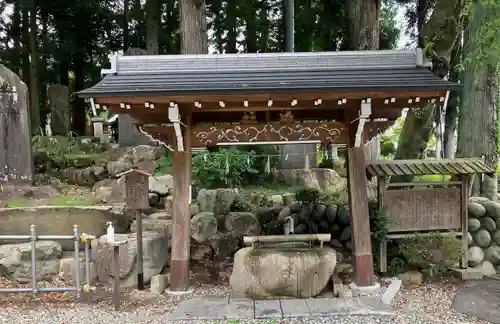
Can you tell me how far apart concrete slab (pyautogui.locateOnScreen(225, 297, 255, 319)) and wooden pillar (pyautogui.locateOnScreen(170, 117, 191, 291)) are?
94 cm

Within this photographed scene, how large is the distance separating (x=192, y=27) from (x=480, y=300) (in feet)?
27.3

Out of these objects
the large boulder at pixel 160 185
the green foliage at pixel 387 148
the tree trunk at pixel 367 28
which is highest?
the tree trunk at pixel 367 28

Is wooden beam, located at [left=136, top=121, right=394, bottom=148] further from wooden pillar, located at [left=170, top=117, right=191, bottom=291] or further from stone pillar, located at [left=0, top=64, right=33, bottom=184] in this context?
stone pillar, located at [left=0, top=64, right=33, bottom=184]

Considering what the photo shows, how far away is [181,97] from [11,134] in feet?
21.1

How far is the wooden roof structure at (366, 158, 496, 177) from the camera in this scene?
22.0 ft

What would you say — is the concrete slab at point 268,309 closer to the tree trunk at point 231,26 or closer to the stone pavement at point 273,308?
the stone pavement at point 273,308

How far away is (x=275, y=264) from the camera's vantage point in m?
5.87

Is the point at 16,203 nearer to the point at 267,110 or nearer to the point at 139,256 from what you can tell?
the point at 139,256

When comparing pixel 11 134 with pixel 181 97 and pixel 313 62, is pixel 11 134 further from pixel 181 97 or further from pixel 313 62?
pixel 313 62

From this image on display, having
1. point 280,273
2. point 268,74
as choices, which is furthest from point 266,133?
point 280,273

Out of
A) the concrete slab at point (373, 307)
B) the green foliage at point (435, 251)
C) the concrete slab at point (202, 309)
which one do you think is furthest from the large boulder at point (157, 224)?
the green foliage at point (435, 251)

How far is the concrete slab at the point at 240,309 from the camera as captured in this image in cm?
530

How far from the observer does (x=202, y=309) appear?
5.57 meters

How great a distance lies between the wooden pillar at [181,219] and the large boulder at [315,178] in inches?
194
